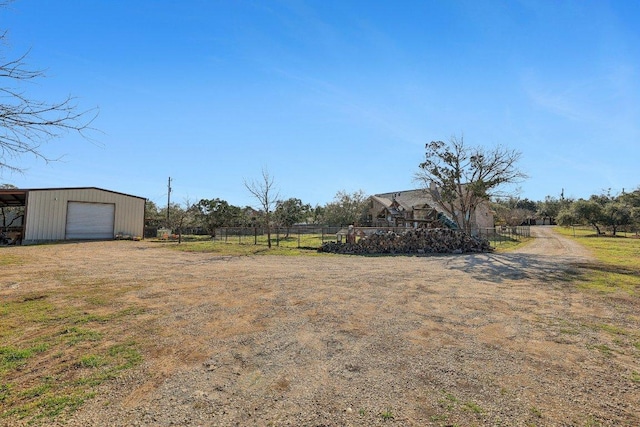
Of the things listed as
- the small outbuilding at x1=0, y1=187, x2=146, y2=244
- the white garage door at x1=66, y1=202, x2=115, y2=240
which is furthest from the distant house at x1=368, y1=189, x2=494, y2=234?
the white garage door at x1=66, y1=202, x2=115, y2=240

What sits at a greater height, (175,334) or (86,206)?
(86,206)

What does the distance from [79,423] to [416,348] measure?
12.1 ft

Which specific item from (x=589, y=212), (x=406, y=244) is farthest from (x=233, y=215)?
(x=589, y=212)

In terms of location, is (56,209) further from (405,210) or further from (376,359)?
(405,210)

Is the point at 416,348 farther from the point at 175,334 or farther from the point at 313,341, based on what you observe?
the point at 175,334

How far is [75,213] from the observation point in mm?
24500

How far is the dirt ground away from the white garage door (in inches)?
765

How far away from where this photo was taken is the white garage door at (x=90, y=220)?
24297 millimetres

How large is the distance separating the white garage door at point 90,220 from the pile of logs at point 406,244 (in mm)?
18067

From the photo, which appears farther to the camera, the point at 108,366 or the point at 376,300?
the point at 376,300

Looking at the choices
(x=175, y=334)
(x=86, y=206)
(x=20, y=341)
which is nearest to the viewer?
(x=20, y=341)

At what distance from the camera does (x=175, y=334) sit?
15.7ft

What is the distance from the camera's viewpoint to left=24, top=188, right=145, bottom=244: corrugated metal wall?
2242cm

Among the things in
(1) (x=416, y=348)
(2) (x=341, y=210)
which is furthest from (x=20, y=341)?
(2) (x=341, y=210)
